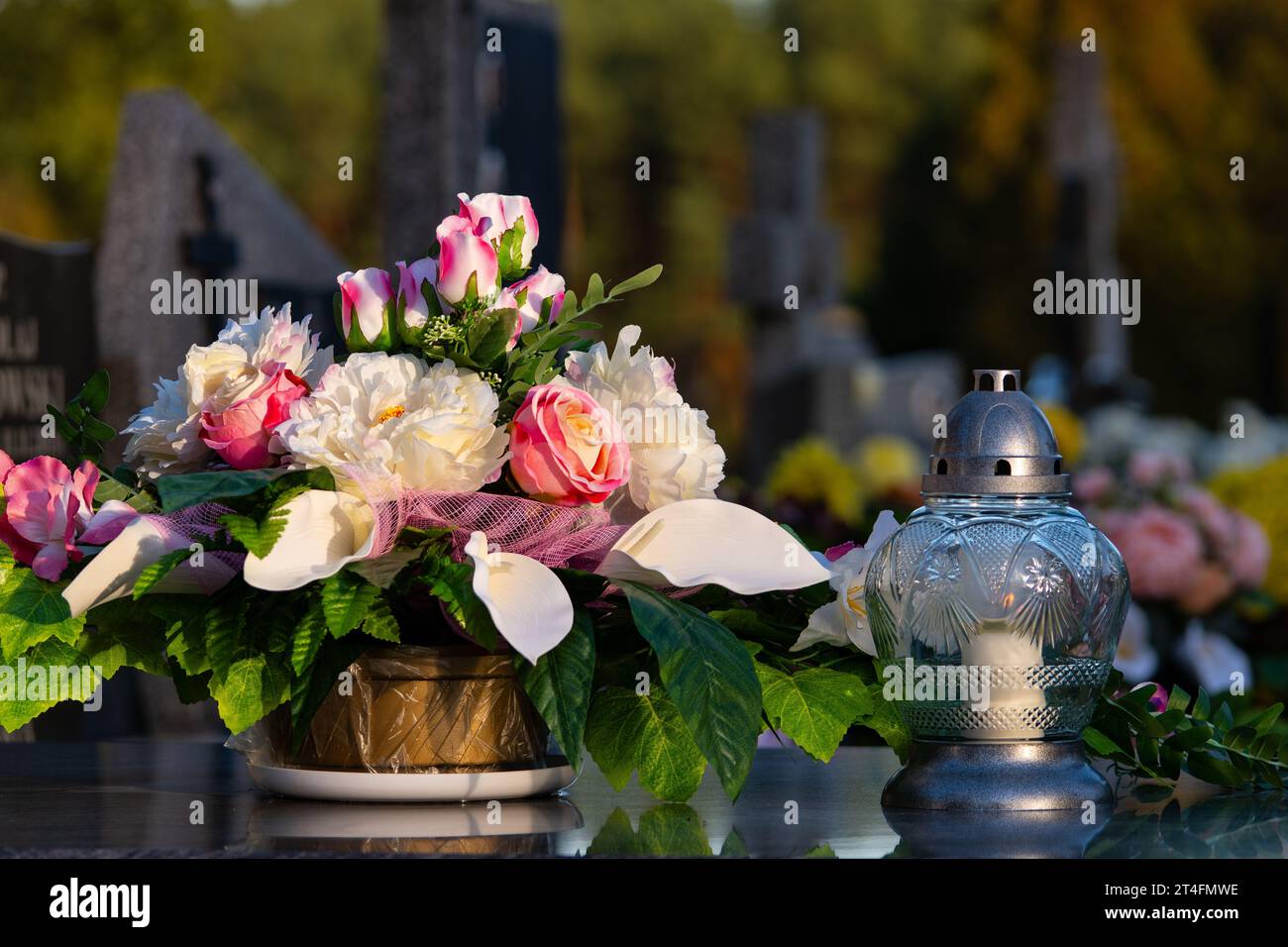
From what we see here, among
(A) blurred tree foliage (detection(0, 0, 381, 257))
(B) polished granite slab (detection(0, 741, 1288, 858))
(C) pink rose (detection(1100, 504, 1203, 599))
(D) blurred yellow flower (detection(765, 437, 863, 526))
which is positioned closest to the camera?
(B) polished granite slab (detection(0, 741, 1288, 858))

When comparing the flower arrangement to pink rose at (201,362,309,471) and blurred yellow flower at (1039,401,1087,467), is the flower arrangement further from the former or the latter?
blurred yellow flower at (1039,401,1087,467)

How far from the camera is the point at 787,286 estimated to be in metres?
8.89

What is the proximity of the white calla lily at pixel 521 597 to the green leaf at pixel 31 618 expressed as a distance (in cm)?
35

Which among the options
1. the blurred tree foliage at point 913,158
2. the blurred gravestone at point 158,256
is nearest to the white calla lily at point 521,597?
the blurred gravestone at point 158,256

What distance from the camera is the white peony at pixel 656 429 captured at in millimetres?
1626

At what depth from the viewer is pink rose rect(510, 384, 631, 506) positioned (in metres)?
Answer: 1.54

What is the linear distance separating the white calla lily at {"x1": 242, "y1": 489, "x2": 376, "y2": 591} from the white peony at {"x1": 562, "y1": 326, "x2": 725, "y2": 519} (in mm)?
244

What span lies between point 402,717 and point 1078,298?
9.74 meters

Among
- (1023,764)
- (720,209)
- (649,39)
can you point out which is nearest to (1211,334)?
(720,209)

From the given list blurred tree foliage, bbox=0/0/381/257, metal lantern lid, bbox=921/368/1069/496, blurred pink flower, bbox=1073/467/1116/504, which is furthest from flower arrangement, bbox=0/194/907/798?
blurred tree foliage, bbox=0/0/381/257

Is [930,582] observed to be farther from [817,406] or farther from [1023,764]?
Result: [817,406]

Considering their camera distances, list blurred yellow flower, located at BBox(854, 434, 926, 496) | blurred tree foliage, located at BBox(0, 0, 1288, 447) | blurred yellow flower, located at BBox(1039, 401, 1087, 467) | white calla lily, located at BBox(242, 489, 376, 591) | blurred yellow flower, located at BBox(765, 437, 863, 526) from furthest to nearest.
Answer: blurred tree foliage, located at BBox(0, 0, 1288, 447)
blurred yellow flower, located at BBox(854, 434, 926, 496)
blurred yellow flower, located at BBox(1039, 401, 1087, 467)
blurred yellow flower, located at BBox(765, 437, 863, 526)
white calla lily, located at BBox(242, 489, 376, 591)

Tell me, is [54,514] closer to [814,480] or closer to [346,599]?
[346,599]

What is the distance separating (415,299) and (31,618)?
429 mm
